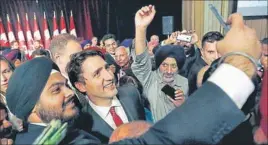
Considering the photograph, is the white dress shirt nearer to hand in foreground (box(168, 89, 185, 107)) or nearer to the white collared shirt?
the white collared shirt

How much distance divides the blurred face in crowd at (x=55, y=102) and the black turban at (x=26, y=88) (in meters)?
0.03

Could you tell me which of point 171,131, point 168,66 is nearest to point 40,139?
point 171,131

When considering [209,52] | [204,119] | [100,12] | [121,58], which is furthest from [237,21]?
[100,12]

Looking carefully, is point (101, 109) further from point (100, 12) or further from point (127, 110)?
point (100, 12)

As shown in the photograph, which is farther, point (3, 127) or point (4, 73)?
point (4, 73)

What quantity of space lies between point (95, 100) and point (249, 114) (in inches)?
32.6

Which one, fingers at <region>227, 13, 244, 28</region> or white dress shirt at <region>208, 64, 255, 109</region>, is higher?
fingers at <region>227, 13, 244, 28</region>

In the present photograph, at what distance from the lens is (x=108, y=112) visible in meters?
1.67

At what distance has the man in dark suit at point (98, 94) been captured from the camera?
5.22 ft

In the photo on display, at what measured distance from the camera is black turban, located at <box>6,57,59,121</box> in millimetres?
1190

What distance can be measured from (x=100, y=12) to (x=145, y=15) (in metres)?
5.64

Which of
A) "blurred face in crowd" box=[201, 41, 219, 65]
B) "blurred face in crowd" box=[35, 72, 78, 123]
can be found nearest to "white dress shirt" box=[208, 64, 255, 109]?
"blurred face in crowd" box=[35, 72, 78, 123]

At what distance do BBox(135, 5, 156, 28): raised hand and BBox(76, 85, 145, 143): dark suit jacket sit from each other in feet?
1.59

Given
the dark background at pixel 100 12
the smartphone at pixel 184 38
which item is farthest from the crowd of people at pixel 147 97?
the dark background at pixel 100 12
